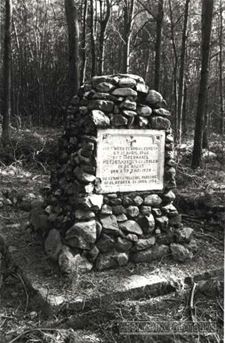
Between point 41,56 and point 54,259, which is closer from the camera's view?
point 54,259

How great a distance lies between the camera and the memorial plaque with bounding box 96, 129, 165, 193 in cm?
450

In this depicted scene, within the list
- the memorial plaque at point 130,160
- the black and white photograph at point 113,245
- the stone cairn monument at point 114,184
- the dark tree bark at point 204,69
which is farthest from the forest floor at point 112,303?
the dark tree bark at point 204,69

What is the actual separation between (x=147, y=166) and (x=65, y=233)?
124 cm

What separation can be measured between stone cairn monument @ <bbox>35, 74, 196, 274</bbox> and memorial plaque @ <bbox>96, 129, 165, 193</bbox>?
11 mm

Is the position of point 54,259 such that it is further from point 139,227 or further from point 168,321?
point 168,321

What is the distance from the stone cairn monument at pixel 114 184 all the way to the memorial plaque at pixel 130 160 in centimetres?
1

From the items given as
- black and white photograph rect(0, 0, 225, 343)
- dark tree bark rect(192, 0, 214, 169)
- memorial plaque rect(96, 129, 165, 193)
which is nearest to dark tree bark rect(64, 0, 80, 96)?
dark tree bark rect(192, 0, 214, 169)

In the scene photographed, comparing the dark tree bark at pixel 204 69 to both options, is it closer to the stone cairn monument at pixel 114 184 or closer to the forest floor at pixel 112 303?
the forest floor at pixel 112 303

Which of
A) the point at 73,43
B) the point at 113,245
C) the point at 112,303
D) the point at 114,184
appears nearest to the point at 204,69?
the point at 73,43

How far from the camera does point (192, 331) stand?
3.54m

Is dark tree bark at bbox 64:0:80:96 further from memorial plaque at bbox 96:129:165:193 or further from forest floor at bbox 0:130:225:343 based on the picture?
memorial plaque at bbox 96:129:165:193

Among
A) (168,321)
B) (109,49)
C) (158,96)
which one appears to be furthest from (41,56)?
(168,321)

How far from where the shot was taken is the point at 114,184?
4578 millimetres

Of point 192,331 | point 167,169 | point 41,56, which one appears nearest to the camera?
point 192,331
